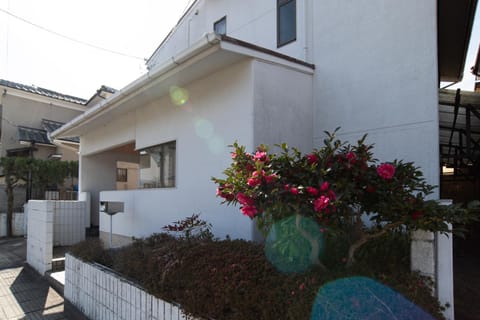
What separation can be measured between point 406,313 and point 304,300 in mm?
653

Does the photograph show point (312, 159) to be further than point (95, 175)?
No

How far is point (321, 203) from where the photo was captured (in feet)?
7.16

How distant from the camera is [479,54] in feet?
21.6

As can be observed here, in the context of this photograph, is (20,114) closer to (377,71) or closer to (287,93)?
(287,93)

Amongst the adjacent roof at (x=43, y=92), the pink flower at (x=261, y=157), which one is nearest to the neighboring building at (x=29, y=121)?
the adjacent roof at (x=43, y=92)

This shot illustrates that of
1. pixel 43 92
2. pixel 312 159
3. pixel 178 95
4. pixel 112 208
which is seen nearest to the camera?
pixel 312 159

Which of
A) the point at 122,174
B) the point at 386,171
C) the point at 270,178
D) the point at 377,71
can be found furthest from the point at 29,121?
the point at 386,171

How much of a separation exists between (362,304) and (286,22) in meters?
5.89

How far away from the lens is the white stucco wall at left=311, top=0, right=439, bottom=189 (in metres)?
4.39

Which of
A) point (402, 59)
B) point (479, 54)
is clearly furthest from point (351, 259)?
point (479, 54)

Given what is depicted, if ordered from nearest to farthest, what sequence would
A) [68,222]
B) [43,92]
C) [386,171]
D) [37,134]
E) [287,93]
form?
[386,171] < [287,93] < [68,222] < [37,134] < [43,92]

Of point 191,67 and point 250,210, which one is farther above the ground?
point 191,67

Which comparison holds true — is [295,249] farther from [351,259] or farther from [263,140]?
[263,140]

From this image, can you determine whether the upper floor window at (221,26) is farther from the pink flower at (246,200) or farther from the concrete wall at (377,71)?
the pink flower at (246,200)
